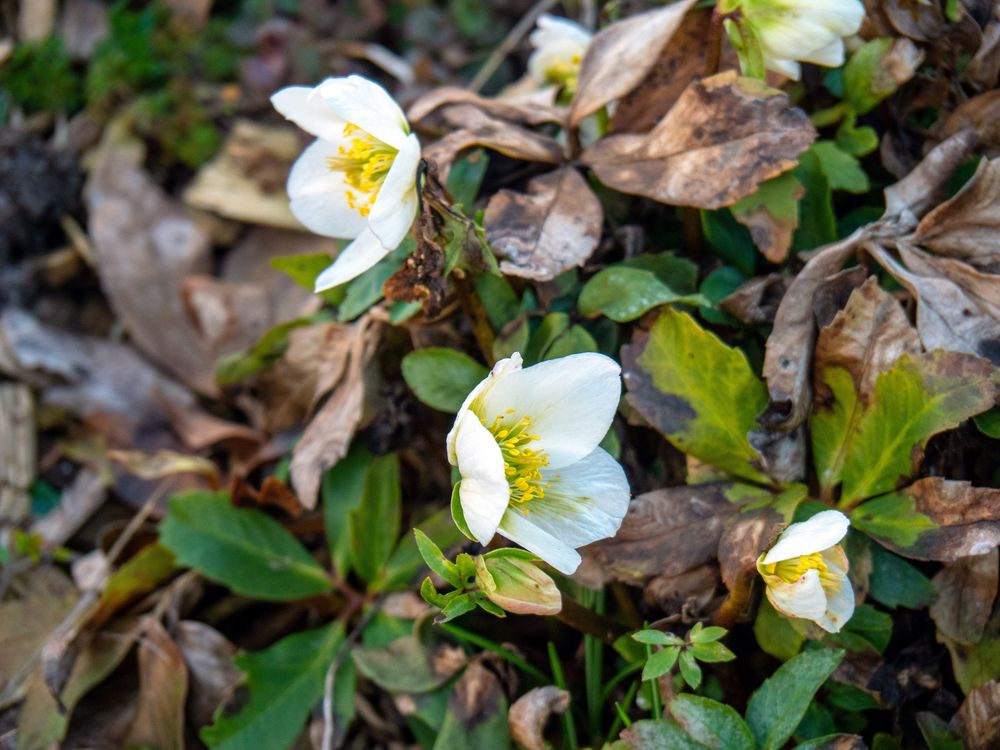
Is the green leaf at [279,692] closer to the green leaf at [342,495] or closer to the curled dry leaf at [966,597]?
the green leaf at [342,495]

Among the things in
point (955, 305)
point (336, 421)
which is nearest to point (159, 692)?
point (336, 421)

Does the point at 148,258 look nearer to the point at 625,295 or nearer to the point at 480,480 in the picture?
the point at 625,295

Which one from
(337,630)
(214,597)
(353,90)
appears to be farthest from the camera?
(214,597)

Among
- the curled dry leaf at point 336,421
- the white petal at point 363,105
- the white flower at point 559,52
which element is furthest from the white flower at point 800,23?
the curled dry leaf at point 336,421

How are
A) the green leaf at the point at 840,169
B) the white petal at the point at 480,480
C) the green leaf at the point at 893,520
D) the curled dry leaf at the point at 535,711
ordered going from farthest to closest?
the green leaf at the point at 840,169
the curled dry leaf at the point at 535,711
the green leaf at the point at 893,520
the white petal at the point at 480,480

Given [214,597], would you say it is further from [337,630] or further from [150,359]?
[150,359]

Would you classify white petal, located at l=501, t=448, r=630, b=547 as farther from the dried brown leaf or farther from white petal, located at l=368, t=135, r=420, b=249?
the dried brown leaf

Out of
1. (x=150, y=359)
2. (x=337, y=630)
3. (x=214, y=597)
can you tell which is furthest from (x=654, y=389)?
(x=150, y=359)
